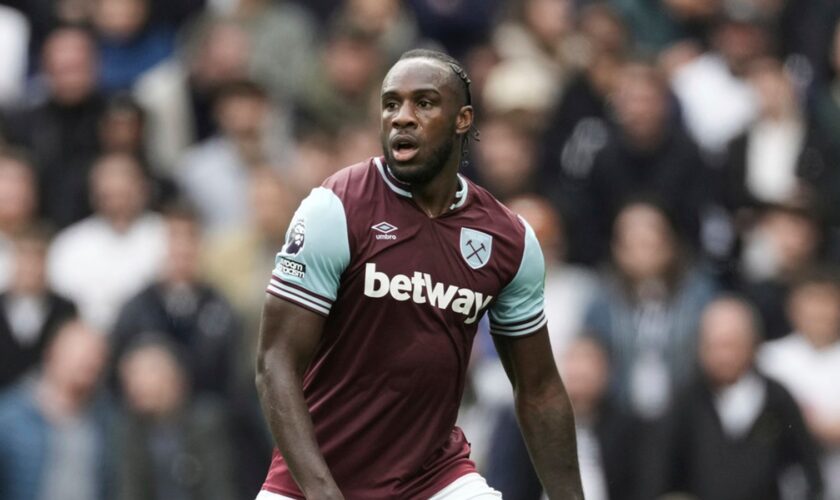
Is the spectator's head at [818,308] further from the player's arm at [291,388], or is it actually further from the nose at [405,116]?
the player's arm at [291,388]

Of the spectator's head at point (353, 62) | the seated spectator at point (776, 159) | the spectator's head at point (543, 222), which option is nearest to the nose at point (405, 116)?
the spectator's head at point (543, 222)

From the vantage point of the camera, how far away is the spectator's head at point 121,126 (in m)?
12.8

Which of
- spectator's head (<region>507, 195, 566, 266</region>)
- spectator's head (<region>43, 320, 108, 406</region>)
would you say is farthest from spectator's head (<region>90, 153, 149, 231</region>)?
spectator's head (<region>507, 195, 566, 266</region>)

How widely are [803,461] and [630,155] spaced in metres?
2.70

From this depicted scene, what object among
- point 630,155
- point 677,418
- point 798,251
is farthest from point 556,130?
point 677,418

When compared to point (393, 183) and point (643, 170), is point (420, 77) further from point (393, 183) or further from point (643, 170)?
point (643, 170)

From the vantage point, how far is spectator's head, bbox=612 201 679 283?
38.3 feet

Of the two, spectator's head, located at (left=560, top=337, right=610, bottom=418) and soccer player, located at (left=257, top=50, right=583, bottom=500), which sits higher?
soccer player, located at (left=257, top=50, right=583, bottom=500)

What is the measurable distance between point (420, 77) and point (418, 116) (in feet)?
0.44

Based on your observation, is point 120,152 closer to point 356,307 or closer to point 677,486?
point 677,486

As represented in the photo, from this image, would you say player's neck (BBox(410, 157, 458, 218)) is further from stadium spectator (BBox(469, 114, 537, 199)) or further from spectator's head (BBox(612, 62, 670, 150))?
spectator's head (BBox(612, 62, 670, 150))

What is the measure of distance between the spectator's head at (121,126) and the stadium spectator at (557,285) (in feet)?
9.10

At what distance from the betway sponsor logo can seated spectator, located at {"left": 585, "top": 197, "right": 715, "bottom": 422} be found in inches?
188

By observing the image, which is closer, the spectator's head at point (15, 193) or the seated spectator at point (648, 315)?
the seated spectator at point (648, 315)
